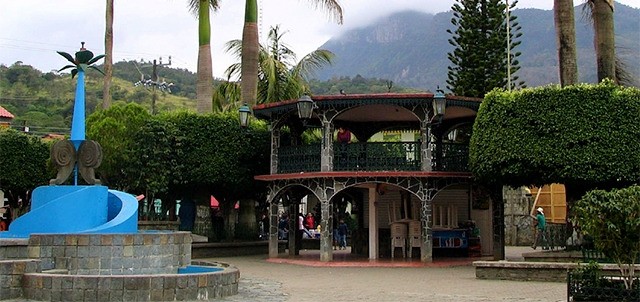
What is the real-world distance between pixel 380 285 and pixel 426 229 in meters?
6.72

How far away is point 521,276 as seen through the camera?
17.0 meters

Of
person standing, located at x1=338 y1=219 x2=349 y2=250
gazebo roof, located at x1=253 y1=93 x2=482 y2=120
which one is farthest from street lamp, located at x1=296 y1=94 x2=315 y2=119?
person standing, located at x1=338 y1=219 x2=349 y2=250

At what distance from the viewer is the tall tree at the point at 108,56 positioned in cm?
2876

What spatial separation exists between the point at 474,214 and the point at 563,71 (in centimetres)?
638

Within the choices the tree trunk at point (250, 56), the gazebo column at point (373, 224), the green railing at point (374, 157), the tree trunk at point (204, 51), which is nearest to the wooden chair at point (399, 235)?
the gazebo column at point (373, 224)

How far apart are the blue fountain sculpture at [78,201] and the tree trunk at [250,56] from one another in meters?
10.3

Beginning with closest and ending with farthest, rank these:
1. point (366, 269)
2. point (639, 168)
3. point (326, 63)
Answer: point (639, 168) → point (366, 269) → point (326, 63)

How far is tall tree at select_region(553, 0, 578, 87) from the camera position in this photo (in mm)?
21031

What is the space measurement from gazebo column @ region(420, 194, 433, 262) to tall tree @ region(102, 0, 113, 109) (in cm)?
1266

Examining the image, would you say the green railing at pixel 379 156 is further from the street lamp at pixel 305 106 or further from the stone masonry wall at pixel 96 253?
the stone masonry wall at pixel 96 253

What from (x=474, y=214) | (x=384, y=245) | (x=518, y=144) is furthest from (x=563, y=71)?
(x=384, y=245)

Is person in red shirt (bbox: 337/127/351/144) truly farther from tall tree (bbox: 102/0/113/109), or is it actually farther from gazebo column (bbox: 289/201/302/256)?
tall tree (bbox: 102/0/113/109)

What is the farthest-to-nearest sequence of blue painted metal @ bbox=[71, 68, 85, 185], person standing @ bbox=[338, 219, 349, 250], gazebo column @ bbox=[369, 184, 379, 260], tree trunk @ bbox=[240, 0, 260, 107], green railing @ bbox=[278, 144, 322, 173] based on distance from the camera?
person standing @ bbox=[338, 219, 349, 250]
tree trunk @ bbox=[240, 0, 260, 107]
gazebo column @ bbox=[369, 184, 379, 260]
green railing @ bbox=[278, 144, 322, 173]
blue painted metal @ bbox=[71, 68, 85, 185]

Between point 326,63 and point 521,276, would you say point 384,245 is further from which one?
point 326,63
